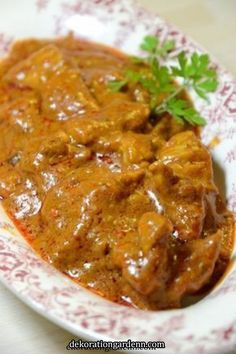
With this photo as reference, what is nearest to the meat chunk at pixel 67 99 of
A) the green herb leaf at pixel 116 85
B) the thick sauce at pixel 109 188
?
the thick sauce at pixel 109 188

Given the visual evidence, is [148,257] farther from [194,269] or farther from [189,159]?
[189,159]

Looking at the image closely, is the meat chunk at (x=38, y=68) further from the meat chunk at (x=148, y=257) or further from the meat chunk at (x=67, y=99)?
the meat chunk at (x=148, y=257)

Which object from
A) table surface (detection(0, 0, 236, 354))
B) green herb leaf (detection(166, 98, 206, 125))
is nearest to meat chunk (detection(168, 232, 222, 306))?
table surface (detection(0, 0, 236, 354))

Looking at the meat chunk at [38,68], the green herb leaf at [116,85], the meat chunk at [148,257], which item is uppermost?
the meat chunk at [148,257]

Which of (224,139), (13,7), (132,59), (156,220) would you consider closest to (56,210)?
(156,220)

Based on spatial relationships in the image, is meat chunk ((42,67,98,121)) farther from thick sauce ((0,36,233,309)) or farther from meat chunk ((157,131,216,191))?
meat chunk ((157,131,216,191))

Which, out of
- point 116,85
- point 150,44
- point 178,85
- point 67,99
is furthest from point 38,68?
point 178,85
